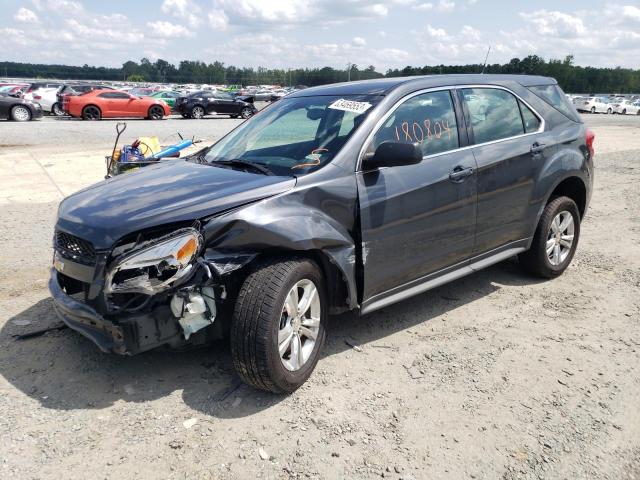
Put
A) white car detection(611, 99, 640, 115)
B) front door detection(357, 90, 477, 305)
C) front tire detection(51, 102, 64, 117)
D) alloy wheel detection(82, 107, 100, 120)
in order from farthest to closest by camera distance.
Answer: white car detection(611, 99, 640, 115), front tire detection(51, 102, 64, 117), alloy wheel detection(82, 107, 100, 120), front door detection(357, 90, 477, 305)

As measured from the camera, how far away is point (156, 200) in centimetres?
324

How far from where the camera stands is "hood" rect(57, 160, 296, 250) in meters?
3.06

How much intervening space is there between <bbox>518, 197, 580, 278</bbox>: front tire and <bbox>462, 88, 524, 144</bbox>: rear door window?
0.85m


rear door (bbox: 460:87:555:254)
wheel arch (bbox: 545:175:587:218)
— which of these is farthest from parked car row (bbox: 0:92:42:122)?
wheel arch (bbox: 545:175:587:218)

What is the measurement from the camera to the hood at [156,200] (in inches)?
120

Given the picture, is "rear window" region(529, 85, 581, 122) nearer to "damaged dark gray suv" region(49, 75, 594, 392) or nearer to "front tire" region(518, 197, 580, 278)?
"damaged dark gray suv" region(49, 75, 594, 392)

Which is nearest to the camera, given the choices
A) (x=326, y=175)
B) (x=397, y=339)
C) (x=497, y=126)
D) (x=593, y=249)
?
(x=326, y=175)

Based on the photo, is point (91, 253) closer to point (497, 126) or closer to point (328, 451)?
point (328, 451)

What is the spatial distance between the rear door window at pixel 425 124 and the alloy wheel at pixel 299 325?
113cm

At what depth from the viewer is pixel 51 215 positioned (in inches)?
294

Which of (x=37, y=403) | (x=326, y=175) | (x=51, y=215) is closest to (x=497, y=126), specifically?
(x=326, y=175)

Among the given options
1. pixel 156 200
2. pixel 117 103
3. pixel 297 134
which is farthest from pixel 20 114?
pixel 156 200

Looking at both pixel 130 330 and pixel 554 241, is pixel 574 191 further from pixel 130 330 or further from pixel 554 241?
pixel 130 330

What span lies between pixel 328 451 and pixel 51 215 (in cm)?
613
